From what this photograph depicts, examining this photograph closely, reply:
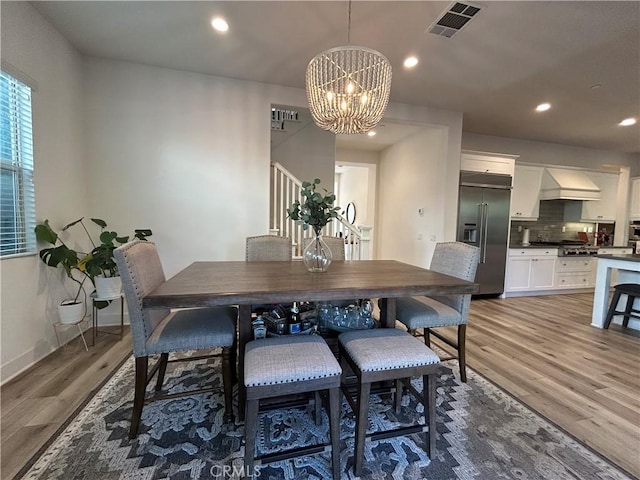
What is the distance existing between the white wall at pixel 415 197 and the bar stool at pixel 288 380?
3533 mm

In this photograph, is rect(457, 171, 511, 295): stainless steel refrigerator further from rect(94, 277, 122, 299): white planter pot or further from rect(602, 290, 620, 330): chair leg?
rect(94, 277, 122, 299): white planter pot

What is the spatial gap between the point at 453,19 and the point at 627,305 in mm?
3803

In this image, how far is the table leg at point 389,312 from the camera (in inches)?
76.0

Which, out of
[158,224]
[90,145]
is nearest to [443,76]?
[158,224]

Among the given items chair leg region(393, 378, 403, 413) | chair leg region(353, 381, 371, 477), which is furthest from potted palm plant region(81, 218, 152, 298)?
chair leg region(393, 378, 403, 413)

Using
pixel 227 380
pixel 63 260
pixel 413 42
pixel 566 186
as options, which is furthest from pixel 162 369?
pixel 566 186

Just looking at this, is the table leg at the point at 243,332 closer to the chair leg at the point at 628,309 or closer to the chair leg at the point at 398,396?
the chair leg at the point at 398,396

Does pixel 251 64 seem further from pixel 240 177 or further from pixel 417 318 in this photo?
pixel 417 318

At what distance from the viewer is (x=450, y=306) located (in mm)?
2223

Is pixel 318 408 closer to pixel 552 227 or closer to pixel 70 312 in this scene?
pixel 70 312

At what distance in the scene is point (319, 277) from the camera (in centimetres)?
178

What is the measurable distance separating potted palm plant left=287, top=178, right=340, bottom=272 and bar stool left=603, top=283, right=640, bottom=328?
3615 mm

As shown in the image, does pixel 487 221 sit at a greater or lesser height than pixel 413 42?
lesser

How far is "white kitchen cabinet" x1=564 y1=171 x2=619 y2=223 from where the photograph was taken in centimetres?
554
